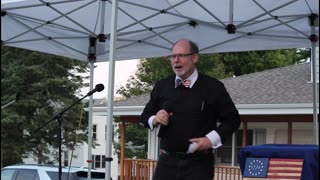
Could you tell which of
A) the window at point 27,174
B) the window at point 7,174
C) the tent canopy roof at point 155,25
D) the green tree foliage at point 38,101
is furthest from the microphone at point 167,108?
the green tree foliage at point 38,101

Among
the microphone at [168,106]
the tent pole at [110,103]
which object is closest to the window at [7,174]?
the tent pole at [110,103]

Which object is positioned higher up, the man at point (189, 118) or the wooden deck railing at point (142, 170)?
the man at point (189, 118)

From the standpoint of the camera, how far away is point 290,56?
1253 inches

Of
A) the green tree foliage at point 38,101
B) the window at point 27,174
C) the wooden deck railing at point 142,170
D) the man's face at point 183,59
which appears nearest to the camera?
the man's face at point 183,59

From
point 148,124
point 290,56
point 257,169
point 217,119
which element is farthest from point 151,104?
point 290,56

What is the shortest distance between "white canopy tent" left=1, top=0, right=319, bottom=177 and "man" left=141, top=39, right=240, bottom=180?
3299 millimetres

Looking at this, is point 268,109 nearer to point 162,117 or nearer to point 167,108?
point 167,108

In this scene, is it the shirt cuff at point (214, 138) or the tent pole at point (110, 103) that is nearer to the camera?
the shirt cuff at point (214, 138)

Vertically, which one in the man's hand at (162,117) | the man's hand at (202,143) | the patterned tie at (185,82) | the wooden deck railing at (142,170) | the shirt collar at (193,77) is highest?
the shirt collar at (193,77)

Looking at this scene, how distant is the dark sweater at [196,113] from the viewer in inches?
174

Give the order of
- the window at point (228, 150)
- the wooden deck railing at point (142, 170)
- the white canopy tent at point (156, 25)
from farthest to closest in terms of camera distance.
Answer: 1. the window at point (228, 150)
2. the wooden deck railing at point (142, 170)
3. the white canopy tent at point (156, 25)

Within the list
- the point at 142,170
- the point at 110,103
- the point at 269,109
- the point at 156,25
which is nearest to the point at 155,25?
the point at 156,25

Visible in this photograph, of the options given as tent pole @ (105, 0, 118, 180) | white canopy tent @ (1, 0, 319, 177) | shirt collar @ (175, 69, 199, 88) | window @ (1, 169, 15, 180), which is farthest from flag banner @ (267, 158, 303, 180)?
window @ (1, 169, 15, 180)

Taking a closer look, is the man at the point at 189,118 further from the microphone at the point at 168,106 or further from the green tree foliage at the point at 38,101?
the green tree foliage at the point at 38,101
